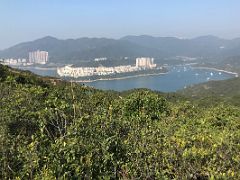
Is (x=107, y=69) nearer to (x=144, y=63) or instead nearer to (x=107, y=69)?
(x=107, y=69)

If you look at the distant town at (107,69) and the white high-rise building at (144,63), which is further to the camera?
the white high-rise building at (144,63)

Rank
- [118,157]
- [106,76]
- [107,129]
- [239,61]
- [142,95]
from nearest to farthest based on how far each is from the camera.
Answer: [118,157] < [107,129] < [142,95] < [106,76] < [239,61]

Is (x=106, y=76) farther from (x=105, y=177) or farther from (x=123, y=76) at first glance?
(x=105, y=177)

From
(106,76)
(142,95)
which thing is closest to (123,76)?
(106,76)

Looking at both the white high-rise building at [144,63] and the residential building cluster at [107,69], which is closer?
the residential building cluster at [107,69]

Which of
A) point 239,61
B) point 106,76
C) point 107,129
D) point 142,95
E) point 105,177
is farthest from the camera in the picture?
point 239,61

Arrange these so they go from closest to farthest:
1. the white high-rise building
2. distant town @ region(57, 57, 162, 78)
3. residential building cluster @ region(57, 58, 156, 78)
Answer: distant town @ region(57, 57, 162, 78)
residential building cluster @ region(57, 58, 156, 78)
the white high-rise building

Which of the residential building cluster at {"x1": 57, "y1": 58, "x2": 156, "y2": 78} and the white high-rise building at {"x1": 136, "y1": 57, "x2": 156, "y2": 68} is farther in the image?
the white high-rise building at {"x1": 136, "y1": 57, "x2": 156, "y2": 68}

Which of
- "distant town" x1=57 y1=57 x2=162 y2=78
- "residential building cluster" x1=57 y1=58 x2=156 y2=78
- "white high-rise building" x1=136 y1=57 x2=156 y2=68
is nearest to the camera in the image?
"distant town" x1=57 y1=57 x2=162 y2=78

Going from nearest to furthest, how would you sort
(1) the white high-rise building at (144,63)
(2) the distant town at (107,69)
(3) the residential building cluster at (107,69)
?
1. (2) the distant town at (107,69)
2. (3) the residential building cluster at (107,69)
3. (1) the white high-rise building at (144,63)

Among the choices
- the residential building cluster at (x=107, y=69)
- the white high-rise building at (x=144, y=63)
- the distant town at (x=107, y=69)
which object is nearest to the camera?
the distant town at (x=107, y=69)

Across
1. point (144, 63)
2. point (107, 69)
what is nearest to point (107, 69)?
point (107, 69)
